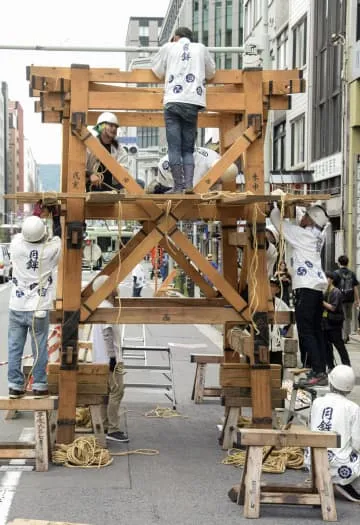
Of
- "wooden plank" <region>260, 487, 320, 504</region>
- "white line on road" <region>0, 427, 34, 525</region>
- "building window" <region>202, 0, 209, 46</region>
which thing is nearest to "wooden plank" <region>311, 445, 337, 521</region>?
"wooden plank" <region>260, 487, 320, 504</region>

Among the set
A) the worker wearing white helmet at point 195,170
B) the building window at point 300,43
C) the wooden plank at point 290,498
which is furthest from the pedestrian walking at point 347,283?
the building window at point 300,43

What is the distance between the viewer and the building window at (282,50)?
35.5 meters

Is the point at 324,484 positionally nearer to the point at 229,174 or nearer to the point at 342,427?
the point at 342,427

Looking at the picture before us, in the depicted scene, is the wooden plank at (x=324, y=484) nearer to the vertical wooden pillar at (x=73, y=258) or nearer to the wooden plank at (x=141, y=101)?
the vertical wooden pillar at (x=73, y=258)

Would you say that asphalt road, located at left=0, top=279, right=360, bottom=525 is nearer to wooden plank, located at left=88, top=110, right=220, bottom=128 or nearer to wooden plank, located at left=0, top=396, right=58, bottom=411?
wooden plank, located at left=0, top=396, right=58, bottom=411

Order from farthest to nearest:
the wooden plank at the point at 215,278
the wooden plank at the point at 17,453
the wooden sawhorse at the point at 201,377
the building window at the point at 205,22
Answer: the building window at the point at 205,22, the wooden sawhorse at the point at 201,377, the wooden plank at the point at 215,278, the wooden plank at the point at 17,453

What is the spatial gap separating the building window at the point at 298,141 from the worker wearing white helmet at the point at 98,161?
Answer: 23.3 m

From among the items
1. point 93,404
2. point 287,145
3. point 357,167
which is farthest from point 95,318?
point 287,145

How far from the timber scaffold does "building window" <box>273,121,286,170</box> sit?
27.4 metres

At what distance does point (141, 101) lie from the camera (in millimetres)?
8594

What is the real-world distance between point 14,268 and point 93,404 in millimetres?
2021

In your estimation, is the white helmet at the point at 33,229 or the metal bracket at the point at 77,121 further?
the white helmet at the point at 33,229

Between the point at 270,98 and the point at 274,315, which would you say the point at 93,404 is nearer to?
the point at 274,315

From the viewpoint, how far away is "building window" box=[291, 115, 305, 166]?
32375mm
